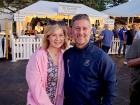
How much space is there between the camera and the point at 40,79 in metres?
3.00

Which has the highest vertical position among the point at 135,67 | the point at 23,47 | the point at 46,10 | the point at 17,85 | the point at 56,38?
the point at 46,10

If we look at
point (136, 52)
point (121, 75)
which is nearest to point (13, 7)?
point (121, 75)

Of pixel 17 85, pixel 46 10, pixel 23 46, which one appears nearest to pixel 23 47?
pixel 23 46

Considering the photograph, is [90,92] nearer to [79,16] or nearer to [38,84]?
[38,84]

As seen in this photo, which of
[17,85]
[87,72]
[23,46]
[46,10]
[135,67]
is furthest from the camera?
[46,10]

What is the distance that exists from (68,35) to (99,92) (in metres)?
0.64

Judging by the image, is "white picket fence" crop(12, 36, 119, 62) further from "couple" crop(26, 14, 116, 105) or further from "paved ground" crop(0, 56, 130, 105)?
"couple" crop(26, 14, 116, 105)

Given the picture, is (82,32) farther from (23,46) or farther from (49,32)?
(23,46)

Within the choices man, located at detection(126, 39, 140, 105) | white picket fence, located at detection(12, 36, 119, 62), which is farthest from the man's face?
white picket fence, located at detection(12, 36, 119, 62)

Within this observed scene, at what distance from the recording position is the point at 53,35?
10.1 feet

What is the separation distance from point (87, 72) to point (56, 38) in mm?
457

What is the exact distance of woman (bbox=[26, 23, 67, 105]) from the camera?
3.01 meters

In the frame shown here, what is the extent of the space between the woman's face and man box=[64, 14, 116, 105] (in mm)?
199

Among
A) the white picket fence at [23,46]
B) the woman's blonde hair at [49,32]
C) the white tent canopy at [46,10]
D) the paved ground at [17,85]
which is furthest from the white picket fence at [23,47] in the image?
the woman's blonde hair at [49,32]
